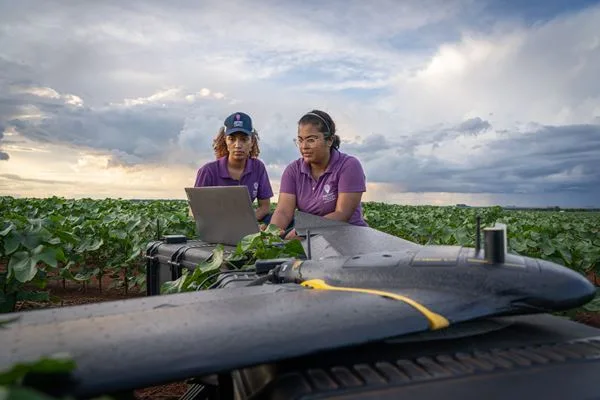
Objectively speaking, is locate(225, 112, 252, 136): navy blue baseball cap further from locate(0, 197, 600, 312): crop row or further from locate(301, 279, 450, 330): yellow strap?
locate(301, 279, 450, 330): yellow strap

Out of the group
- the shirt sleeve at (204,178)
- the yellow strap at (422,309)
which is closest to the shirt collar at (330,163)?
the shirt sleeve at (204,178)

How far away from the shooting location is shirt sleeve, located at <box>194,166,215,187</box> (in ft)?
16.8

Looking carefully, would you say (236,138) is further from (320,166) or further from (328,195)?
(328,195)

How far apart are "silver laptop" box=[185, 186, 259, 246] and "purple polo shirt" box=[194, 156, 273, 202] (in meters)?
0.89

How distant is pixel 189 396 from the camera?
8.06ft

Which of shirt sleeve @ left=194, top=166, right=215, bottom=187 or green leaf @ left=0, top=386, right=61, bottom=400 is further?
shirt sleeve @ left=194, top=166, right=215, bottom=187

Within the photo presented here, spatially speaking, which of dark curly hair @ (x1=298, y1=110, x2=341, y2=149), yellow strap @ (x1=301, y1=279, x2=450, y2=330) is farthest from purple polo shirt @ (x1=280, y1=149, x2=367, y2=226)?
yellow strap @ (x1=301, y1=279, x2=450, y2=330)

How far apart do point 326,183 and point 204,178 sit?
1.34 m

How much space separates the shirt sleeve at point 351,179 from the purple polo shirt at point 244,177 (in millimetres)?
1186

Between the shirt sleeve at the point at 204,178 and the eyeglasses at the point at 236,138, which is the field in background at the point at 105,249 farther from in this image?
the eyeglasses at the point at 236,138

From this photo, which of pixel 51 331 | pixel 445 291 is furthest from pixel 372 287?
pixel 51 331

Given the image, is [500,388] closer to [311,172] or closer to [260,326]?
[260,326]

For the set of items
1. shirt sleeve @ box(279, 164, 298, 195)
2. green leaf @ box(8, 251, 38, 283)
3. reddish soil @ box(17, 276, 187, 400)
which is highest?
shirt sleeve @ box(279, 164, 298, 195)

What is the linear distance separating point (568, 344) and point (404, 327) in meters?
0.49
